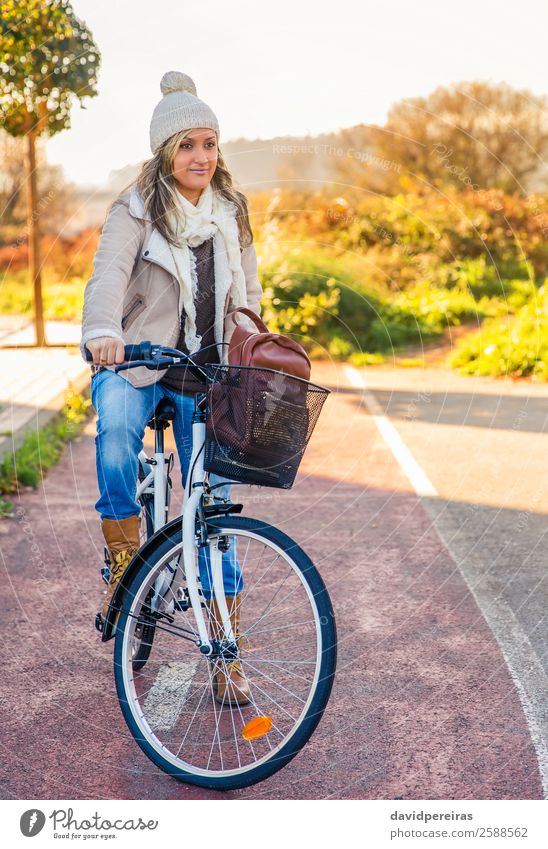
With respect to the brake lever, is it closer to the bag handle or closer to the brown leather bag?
the brown leather bag

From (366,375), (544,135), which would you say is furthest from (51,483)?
(544,135)

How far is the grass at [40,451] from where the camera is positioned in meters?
7.28

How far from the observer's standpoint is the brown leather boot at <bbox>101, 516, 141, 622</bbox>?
12.5 ft

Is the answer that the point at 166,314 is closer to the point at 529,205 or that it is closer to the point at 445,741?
the point at 445,741

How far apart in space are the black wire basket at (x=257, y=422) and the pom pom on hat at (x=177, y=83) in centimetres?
115

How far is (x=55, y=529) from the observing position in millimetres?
6387

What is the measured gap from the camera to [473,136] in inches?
795

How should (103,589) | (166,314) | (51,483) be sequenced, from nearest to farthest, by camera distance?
1. (166,314)
2. (103,589)
3. (51,483)

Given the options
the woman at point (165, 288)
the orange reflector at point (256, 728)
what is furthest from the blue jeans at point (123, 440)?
the orange reflector at point (256, 728)

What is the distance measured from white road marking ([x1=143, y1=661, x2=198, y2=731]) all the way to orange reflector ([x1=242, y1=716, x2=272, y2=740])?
0.33 meters

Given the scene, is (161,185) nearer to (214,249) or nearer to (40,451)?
(214,249)

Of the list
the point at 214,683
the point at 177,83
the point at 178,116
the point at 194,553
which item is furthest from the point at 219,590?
the point at 177,83

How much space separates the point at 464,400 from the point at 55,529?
19.2 ft

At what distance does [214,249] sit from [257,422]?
3.07 feet
